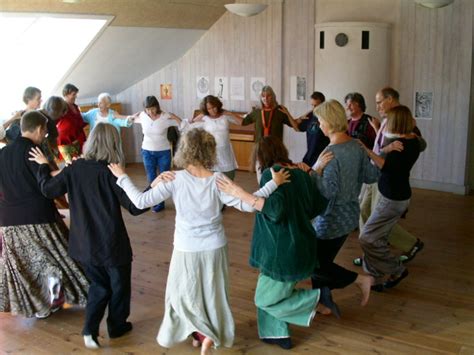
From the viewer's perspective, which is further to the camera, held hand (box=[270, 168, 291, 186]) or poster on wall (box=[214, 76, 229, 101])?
poster on wall (box=[214, 76, 229, 101])

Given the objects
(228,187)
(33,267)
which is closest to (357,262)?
(228,187)

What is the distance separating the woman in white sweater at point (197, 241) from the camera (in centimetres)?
346

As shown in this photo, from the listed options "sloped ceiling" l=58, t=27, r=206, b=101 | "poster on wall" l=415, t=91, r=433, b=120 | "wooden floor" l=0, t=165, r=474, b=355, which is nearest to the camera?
"wooden floor" l=0, t=165, r=474, b=355

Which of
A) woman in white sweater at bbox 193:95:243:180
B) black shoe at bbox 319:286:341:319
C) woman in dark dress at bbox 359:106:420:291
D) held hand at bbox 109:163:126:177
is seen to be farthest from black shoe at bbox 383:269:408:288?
woman in white sweater at bbox 193:95:243:180

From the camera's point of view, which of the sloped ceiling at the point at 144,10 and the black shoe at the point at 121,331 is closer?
the black shoe at the point at 121,331

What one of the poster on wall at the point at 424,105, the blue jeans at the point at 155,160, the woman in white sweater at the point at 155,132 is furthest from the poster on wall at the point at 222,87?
the poster on wall at the point at 424,105

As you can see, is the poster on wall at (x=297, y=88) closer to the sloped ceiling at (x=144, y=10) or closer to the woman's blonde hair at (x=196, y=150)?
the sloped ceiling at (x=144, y=10)

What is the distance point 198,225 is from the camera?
11.5 feet

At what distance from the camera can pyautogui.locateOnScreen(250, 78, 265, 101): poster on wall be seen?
31.2 feet

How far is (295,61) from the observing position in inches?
358

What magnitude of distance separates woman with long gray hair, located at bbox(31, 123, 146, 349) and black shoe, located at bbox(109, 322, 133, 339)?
15cm

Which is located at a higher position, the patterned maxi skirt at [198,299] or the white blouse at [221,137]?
the white blouse at [221,137]

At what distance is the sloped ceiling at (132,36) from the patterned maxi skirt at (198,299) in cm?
456

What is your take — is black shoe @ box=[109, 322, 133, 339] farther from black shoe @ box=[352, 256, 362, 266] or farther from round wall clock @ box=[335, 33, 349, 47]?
→ round wall clock @ box=[335, 33, 349, 47]
